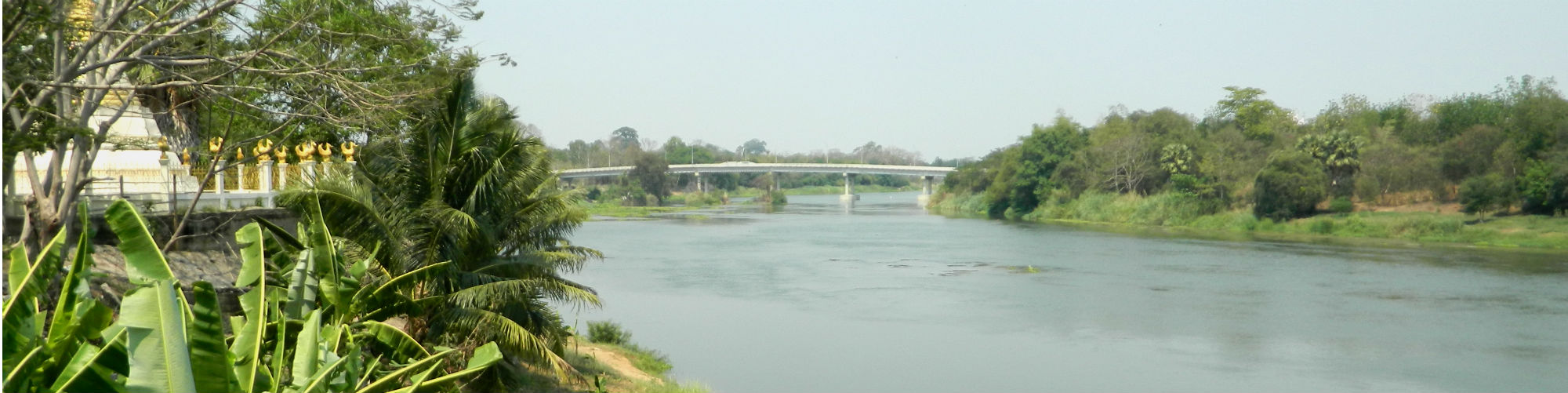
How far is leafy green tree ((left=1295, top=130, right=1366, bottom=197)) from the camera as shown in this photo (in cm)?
4481

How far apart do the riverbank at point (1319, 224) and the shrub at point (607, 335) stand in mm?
29934

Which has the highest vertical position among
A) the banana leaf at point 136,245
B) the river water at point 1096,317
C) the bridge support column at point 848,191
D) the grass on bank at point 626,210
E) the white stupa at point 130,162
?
the white stupa at point 130,162

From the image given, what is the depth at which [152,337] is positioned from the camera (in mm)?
3432

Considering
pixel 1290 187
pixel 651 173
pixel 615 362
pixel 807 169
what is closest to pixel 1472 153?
pixel 1290 187

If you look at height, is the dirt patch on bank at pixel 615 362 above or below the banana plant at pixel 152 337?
below

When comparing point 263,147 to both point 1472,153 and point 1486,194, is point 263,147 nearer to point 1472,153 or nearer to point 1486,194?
point 1486,194

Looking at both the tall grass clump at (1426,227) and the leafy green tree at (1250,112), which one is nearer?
the tall grass clump at (1426,227)

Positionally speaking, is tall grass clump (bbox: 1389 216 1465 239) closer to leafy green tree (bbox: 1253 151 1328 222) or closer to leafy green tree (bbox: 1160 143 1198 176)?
leafy green tree (bbox: 1253 151 1328 222)

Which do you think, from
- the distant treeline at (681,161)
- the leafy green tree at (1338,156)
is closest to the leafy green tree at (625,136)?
the distant treeline at (681,161)

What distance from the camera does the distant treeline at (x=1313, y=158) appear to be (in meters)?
39.9

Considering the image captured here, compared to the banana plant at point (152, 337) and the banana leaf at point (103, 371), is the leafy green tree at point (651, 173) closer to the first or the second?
the banana plant at point (152, 337)

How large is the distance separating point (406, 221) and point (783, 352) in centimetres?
941

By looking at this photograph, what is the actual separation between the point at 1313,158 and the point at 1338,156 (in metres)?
0.95

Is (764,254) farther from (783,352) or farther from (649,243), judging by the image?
(783,352)
